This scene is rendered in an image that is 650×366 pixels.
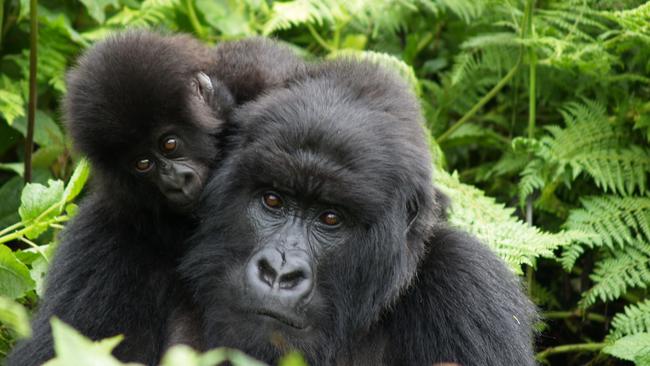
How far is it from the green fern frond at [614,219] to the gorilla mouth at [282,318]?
80.5 inches

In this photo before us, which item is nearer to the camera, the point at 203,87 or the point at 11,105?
the point at 203,87

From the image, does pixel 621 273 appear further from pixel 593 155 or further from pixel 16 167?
pixel 16 167

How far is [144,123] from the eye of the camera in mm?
3582

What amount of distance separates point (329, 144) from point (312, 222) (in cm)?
27

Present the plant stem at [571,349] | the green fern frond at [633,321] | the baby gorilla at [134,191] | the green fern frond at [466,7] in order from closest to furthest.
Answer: the baby gorilla at [134,191] → the green fern frond at [633,321] → the plant stem at [571,349] → the green fern frond at [466,7]

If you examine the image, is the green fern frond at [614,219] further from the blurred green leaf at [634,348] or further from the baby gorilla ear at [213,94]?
the baby gorilla ear at [213,94]

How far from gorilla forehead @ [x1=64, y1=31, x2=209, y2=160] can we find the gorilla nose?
0.80m

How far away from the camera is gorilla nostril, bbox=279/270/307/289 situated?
9.85 feet

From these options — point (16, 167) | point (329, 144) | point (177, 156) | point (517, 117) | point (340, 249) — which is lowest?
point (16, 167)

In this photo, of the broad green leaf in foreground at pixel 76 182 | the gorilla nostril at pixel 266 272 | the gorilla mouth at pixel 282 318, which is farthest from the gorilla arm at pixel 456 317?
the broad green leaf in foreground at pixel 76 182

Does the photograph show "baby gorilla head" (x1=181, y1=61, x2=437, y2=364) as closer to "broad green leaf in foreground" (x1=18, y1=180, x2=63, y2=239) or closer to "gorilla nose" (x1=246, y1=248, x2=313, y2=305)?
"gorilla nose" (x1=246, y1=248, x2=313, y2=305)

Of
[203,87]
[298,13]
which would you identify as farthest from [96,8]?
[203,87]

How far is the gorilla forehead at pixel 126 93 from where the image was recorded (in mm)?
3580

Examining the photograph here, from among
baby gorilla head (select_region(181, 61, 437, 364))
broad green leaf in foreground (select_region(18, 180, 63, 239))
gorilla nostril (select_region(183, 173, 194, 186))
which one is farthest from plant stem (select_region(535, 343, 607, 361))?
broad green leaf in foreground (select_region(18, 180, 63, 239))
